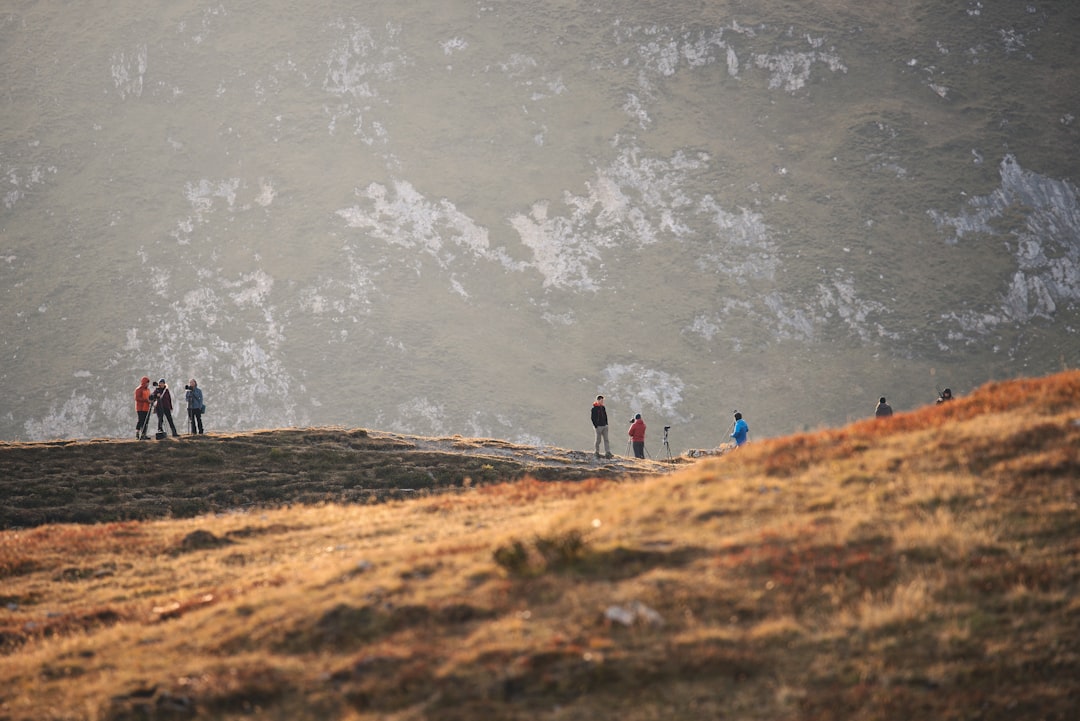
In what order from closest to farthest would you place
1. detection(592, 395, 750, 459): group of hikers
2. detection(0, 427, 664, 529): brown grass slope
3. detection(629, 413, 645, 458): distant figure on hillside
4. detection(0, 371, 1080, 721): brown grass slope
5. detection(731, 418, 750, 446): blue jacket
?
detection(0, 371, 1080, 721): brown grass slope < detection(0, 427, 664, 529): brown grass slope < detection(731, 418, 750, 446): blue jacket < detection(592, 395, 750, 459): group of hikers < detection(629, 413, 645, 458): distant figure on hillside

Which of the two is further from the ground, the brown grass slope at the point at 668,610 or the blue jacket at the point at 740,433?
the blue jacket at the point at 740,433

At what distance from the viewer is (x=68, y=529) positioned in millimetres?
26516

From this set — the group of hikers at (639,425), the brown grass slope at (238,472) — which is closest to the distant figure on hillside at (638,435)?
the group of hikers at (639,425)

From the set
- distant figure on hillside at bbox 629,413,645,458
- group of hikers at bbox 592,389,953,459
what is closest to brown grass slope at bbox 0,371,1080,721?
group of hikers at bbox 592,389,953,459

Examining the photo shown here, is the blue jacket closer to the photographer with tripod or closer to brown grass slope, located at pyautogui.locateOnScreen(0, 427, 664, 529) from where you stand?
brown grass slope, located at pyautogui.locateOnScreen(0, 427, 664, 529)

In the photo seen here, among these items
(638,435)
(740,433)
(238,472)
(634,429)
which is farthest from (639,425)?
(238,472)

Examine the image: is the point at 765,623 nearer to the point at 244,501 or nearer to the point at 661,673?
the point at 661,673

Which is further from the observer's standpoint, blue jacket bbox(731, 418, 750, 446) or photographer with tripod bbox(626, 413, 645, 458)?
photographer with tripod bbox(626, 413, 645, 458)

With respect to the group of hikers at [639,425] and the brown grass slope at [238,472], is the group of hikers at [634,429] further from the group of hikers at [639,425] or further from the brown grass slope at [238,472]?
the brown grass slope at [238,472]

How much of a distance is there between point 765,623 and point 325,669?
6.08m

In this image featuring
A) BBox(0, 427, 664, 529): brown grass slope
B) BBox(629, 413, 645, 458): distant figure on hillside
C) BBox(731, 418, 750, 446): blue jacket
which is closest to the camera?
BBox(0, 427, 664, 529): brown grass slope

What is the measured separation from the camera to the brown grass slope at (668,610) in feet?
40.3

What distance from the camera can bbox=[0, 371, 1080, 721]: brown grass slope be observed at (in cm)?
1227

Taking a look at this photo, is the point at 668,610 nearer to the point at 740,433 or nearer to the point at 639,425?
the point at 740,433
